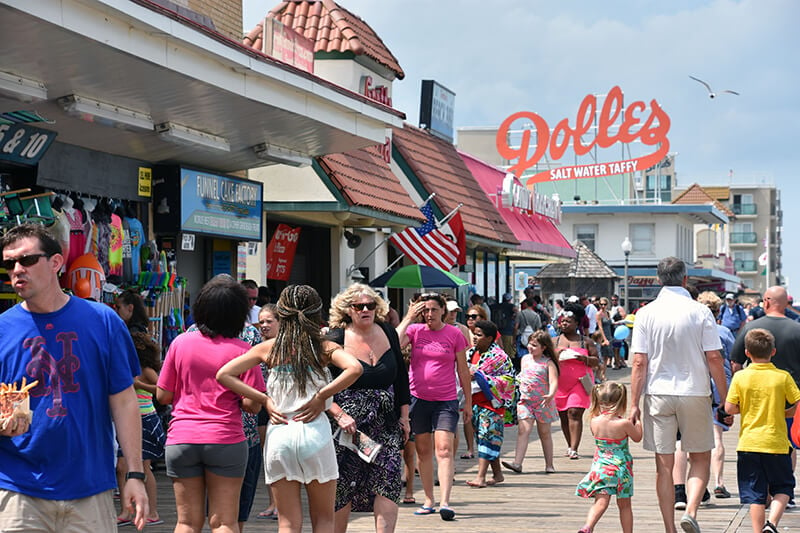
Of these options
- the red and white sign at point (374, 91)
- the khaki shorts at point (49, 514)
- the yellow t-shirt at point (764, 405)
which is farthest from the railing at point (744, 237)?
the khaki shorts at point (49, 514)

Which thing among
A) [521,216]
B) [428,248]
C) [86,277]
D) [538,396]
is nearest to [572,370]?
[538,396]

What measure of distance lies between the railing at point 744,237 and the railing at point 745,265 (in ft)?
6.27

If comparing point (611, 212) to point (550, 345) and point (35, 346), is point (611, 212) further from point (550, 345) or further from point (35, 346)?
point (35, 346)

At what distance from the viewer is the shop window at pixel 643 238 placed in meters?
59.3

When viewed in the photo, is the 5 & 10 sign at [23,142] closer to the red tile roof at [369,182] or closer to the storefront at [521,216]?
the red tile roof at [369,182]

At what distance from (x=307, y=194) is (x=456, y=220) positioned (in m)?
5.80

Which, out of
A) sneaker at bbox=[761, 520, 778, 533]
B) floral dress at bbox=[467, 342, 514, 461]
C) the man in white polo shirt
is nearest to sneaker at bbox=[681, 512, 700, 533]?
the man in white polo shirt

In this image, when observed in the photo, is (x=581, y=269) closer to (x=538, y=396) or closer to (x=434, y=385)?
(x=538, y=396)

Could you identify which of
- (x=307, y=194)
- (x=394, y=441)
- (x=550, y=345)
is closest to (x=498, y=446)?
(x=550, y=345)

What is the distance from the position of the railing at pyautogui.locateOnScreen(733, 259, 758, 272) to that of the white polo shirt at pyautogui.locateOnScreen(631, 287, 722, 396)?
352 ft

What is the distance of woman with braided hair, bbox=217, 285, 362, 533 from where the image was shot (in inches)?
249

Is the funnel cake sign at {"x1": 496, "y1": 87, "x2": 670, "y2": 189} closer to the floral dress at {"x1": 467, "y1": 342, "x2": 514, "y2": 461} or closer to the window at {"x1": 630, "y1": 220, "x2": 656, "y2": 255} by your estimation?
the window at {"x1": 630, "y1": 220, "x2": 656, "y2": 255}

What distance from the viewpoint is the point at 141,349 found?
888cm

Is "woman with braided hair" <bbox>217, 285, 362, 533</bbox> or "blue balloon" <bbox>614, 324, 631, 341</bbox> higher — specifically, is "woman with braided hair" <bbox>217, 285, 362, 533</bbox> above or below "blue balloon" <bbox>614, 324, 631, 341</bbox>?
above
